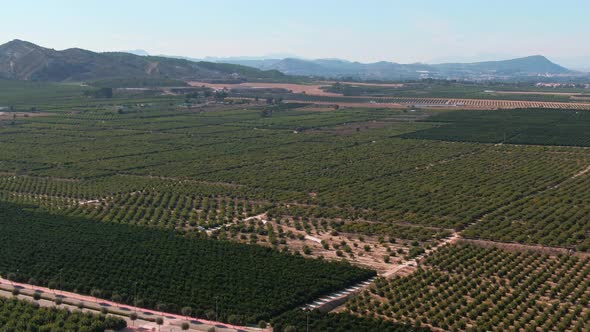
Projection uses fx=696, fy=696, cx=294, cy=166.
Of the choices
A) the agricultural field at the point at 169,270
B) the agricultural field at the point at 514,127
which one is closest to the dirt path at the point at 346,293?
the agricultural field at the point at 169,270

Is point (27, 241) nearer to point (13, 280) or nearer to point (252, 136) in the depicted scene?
point (13, 280)

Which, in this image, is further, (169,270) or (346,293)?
(169,270)

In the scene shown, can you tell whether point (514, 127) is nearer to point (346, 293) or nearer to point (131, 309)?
point (346, 293)

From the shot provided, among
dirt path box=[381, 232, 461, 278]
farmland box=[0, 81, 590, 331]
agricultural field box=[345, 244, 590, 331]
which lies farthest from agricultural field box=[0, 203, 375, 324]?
agricultural field box=[345, 244, 590, 331]

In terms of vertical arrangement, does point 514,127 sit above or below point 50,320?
above

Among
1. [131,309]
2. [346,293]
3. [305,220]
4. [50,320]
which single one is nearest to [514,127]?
[305,220]

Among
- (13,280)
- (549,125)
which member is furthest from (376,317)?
(549,125)
